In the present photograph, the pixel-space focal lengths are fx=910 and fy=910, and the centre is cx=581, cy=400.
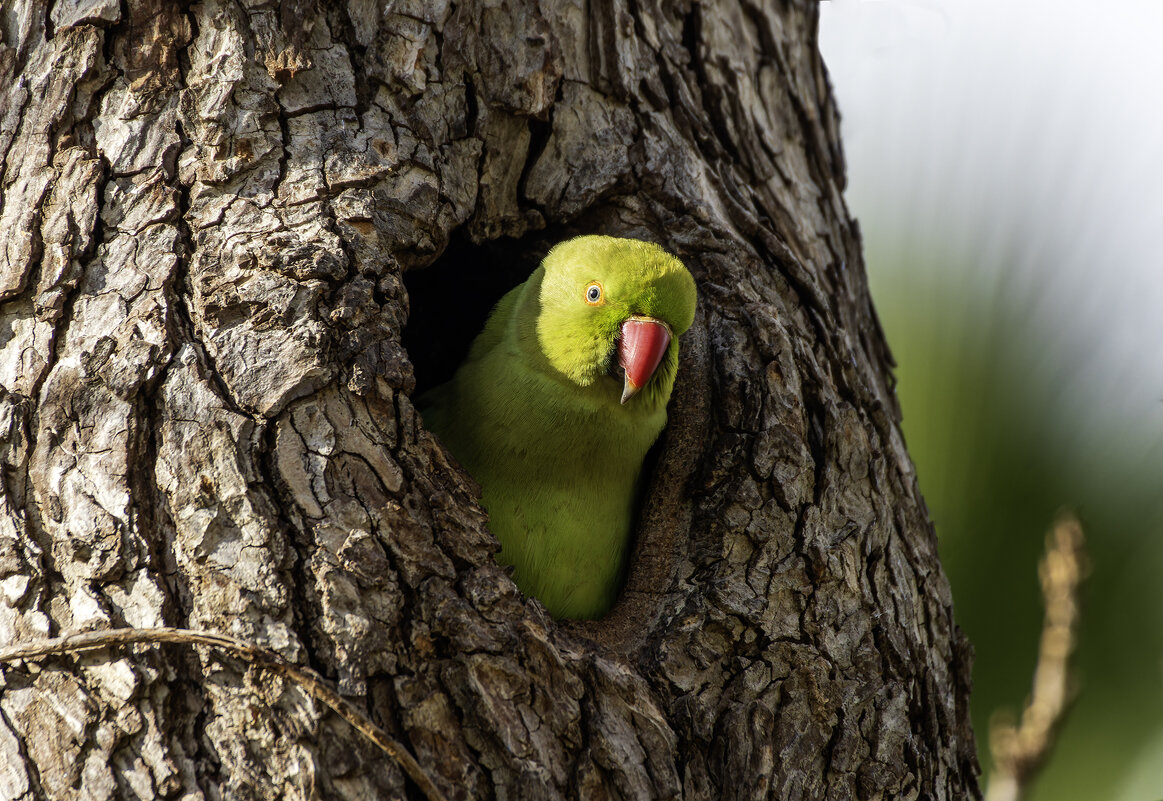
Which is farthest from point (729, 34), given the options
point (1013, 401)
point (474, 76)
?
point (1013, 401)

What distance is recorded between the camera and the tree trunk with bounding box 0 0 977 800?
201 cm

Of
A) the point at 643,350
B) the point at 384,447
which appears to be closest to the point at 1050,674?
the point at 643,350

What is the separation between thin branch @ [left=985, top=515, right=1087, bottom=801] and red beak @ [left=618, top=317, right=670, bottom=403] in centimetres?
126

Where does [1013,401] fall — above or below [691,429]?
above

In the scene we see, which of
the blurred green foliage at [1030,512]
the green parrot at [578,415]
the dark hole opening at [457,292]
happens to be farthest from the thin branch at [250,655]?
the blurred green foliage at [1030,512]

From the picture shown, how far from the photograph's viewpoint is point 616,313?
9.64 ft

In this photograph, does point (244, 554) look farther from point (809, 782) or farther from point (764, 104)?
point (764, 104)

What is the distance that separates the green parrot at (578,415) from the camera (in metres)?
2.88

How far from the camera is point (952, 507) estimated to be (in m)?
2.97

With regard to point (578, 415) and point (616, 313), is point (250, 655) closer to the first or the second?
point (578, 415)

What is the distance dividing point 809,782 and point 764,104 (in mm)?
2430

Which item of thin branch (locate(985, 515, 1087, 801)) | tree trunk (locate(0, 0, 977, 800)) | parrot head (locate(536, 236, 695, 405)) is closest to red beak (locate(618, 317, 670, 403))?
parrot head (locate(536, 236, 695, 405))

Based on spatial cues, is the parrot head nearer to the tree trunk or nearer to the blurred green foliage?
the tree trunk

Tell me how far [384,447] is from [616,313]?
98cm
